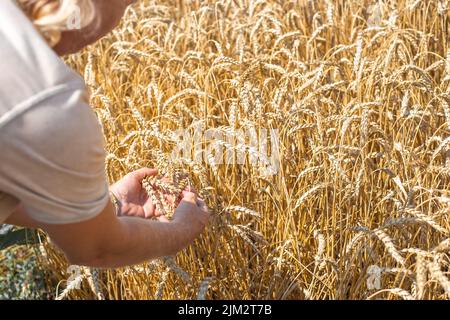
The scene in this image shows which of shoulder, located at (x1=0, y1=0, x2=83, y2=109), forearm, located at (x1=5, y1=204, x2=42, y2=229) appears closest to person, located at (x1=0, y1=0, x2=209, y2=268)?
shoulder, located at (x1=0, y1=0, x2=83, y2=109)

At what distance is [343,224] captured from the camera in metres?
2.10

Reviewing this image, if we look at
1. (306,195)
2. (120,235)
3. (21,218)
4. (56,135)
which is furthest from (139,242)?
(306,195)

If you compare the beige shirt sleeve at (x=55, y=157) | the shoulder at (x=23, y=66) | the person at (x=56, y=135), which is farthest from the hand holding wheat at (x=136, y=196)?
the shoulder at (x=23, y=66)

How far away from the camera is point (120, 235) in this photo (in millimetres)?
1395

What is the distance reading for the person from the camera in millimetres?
1158

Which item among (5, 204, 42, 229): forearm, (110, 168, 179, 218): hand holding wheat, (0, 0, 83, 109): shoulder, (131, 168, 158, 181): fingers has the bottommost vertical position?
(110, 168, 179, 218): hand holding wheat

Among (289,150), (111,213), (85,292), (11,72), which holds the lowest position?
(85,292)

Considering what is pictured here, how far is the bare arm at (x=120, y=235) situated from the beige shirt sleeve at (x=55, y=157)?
0.05 meters

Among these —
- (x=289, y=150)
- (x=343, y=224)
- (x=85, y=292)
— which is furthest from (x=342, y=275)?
(x=85, y=292)

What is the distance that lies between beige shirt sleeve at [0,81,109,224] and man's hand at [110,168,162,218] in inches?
16.9

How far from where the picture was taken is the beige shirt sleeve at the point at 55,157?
1162 millimetres

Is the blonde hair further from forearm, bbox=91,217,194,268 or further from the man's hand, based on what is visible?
the man's hand
